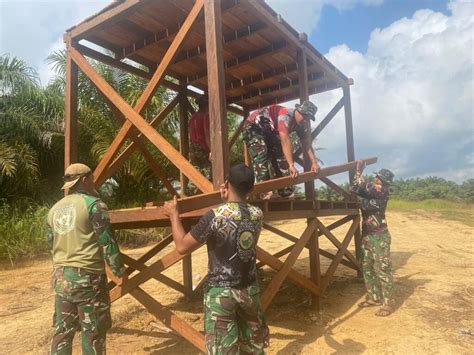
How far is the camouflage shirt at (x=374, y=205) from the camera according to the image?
6.18 meters

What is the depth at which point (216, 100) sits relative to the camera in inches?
150

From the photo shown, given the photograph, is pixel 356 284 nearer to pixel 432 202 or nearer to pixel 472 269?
pixel 472 269

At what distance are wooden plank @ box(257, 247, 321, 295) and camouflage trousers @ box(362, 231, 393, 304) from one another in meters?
1.07

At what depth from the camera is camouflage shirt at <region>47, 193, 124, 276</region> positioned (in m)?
3.24

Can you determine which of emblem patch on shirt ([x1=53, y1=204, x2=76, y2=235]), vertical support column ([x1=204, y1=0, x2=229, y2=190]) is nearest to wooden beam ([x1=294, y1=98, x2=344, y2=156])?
vertical support column ([x1=204, y1=0, x2=229, y2=190])

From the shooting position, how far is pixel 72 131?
5133 mm

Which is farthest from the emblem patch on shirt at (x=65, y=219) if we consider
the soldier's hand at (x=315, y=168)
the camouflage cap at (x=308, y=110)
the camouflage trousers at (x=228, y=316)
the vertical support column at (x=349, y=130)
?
the vertical support column at (x=349, y=130)

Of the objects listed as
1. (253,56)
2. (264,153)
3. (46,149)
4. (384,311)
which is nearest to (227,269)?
(264,153)

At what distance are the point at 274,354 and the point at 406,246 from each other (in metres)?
9.70

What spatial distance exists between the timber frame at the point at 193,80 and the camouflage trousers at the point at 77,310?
84cm

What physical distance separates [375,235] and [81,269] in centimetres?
468

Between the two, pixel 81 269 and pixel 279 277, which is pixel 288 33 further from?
pixel 81 269

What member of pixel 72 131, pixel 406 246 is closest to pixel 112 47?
pixel 72 131

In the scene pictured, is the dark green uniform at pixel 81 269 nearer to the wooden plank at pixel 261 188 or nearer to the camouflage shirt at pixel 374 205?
the wooden plank at pixel 261 188
